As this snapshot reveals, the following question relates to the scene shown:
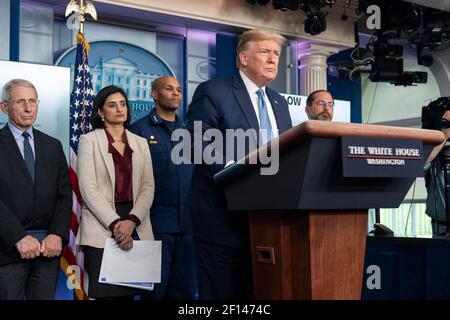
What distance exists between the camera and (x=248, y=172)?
147 cm

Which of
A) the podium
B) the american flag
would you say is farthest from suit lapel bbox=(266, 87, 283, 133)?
the american flag

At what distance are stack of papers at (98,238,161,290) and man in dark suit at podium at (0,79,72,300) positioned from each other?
0.28 metres

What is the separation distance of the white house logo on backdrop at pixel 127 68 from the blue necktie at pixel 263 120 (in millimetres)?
3838

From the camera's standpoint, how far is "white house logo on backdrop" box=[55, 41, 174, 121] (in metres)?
5.72

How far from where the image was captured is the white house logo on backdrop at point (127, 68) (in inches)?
225

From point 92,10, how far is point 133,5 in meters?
1.98

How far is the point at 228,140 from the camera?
1752mm

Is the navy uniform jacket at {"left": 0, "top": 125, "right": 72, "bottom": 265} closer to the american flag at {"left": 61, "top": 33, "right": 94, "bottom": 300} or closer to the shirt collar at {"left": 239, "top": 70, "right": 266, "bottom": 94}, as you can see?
the american flag at {"left": 61, "top": 33, "right": 94, "bottom": 300}

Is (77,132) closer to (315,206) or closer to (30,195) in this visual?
(30,195)

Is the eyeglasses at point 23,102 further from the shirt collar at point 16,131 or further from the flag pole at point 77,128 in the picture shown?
the flag pole at point 77,128

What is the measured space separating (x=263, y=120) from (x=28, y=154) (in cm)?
130

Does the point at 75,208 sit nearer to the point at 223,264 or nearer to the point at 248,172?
the point at 223,264

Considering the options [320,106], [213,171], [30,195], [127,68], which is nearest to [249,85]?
[213,171]

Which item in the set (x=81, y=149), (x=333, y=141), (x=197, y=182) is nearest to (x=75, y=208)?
(x=81, y=149)
